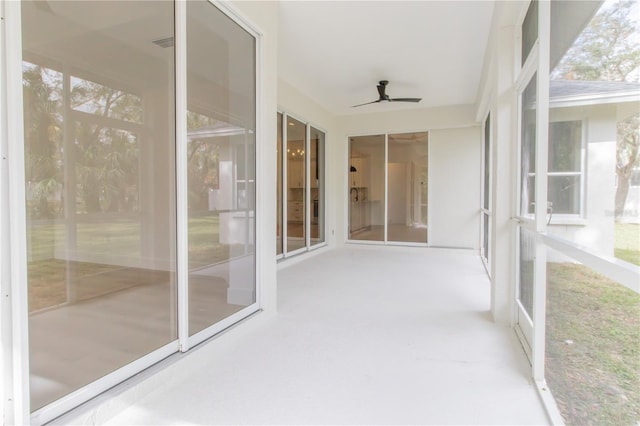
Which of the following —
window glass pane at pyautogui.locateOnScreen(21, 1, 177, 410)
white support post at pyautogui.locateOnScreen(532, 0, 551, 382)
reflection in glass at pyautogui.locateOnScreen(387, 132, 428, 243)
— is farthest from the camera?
reflection in glass at pyautogui.locateOnScreen(387, 132, 428, 243)

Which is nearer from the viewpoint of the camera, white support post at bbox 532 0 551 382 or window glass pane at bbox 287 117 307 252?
white support post at bbox 532 0 551 382

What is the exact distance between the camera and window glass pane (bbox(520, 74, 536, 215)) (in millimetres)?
2307

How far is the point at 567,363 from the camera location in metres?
1.71

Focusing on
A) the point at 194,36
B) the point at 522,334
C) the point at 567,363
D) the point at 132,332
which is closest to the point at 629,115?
the point at 567,363

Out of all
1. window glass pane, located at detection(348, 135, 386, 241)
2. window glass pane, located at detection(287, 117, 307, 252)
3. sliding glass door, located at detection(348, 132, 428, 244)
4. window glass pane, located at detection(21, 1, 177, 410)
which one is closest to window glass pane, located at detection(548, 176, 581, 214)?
window glass pane, located at detection(21, 1, 177, 410)

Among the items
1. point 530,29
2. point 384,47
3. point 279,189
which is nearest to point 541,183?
point 530,29

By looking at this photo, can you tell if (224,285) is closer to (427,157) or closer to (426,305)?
(426,305)

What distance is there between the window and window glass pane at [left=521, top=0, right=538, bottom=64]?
34.8 inches

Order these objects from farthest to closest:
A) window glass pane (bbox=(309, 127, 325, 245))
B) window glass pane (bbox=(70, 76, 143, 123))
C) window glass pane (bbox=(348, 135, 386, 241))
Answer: window glass pane (bbox=(348, 135, 386, 241)) → window glass pane (bbox=(309, 127, 325, 245)) → window glass pane (bbox=(70, 76, 143, 123))

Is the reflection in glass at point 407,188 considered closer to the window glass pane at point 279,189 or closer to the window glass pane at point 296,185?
the window glass pane at point 296,185

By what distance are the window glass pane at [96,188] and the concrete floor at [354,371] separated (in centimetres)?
35

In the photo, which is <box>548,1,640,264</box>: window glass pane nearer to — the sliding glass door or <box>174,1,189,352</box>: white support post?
<box>174,1,189,352</box>: white support post

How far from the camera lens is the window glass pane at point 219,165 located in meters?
2.26

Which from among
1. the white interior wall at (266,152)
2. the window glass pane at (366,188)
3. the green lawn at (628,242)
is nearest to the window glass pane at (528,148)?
the green lawn at (628,242)
